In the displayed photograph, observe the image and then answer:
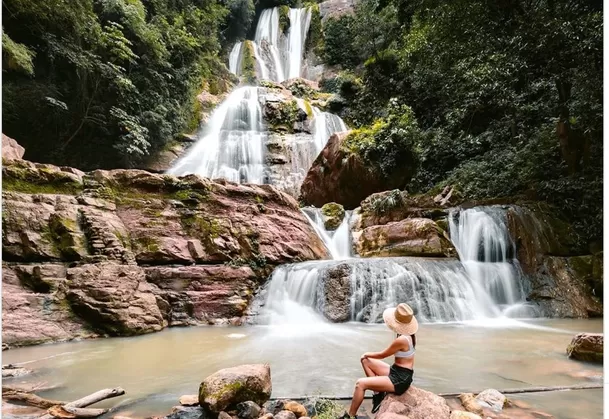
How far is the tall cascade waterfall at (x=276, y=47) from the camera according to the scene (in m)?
31.9

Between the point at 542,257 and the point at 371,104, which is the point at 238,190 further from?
the point at 371,104

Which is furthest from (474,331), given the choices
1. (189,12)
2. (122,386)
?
(189,12)

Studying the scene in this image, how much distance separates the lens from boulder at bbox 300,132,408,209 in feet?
48.6

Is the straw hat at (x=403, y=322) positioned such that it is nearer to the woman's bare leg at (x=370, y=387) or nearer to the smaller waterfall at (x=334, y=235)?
the woman's bare leg at (x=370, y=387)

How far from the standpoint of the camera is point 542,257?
9.15 m

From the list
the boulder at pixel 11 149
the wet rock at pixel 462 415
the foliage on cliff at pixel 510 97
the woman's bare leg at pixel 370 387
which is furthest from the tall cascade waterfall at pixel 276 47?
the wet rock at pixel 462 415

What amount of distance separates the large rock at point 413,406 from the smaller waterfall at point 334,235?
8190 millimetres

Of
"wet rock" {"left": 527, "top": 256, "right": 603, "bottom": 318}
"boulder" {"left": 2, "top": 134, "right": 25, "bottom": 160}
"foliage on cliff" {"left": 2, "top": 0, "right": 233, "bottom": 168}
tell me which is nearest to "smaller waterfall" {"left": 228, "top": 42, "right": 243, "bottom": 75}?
"foliage on cliff" {"left": 2, "top": 0, "right": 233, "bottom": 168}

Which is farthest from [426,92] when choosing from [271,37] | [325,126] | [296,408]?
[271,37]

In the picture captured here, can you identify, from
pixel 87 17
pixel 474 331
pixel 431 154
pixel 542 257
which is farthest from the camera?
pixel 431 154

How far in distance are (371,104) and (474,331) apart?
16.0m

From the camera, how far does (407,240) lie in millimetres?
10102

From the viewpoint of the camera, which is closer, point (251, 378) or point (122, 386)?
point (251, 378)

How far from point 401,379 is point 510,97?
12309 millimetres
